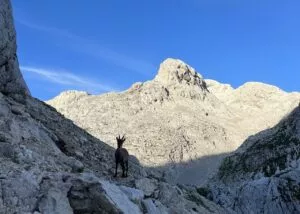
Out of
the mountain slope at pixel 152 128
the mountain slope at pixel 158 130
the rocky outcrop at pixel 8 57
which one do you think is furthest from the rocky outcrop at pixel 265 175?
the mountain slope at pixel 152 128

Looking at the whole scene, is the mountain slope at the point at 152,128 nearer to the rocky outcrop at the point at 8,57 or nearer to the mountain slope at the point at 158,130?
the mountain slope at the point at 158,130

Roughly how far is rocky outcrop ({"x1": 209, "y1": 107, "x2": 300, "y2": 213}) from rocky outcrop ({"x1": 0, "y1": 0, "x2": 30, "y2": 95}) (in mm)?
21396

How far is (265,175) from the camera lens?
6331 cm

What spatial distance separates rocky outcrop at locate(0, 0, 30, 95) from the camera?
1378 inches

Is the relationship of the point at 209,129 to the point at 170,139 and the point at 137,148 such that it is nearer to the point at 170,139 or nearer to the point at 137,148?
the point at 170,139

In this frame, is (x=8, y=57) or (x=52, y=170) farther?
(x=8, y=57)

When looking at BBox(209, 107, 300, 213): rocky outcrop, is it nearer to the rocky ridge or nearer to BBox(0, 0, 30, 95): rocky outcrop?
the rocky ridge

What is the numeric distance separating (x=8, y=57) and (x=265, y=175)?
1458 inches

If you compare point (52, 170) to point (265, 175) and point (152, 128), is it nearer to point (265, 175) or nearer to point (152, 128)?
point (265, 175)

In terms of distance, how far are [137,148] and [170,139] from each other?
16.3 metres

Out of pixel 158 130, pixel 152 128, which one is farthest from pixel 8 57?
pixel 158 130

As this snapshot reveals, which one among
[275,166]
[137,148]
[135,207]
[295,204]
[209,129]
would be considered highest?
[209,129]

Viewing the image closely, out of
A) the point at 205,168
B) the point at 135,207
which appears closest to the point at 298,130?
the point at 135,207

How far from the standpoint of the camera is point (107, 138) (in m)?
165
